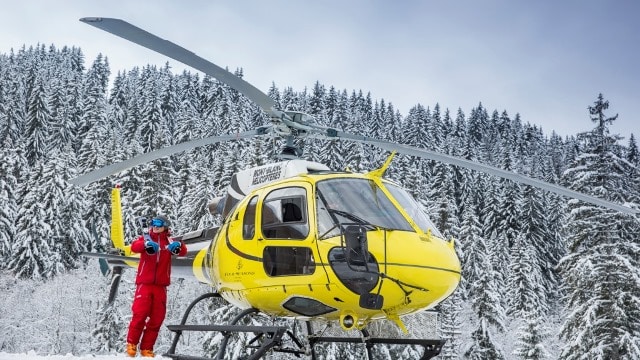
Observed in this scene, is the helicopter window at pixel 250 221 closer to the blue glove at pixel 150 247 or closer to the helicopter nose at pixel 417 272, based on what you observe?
the blue glove at pixel 150 247

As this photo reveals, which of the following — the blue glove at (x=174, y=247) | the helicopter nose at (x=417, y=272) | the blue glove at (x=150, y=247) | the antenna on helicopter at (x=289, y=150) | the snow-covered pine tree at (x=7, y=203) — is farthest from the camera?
the snow-covered pine tree at (x=7, y=203)

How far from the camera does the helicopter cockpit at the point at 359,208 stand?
23.6ft

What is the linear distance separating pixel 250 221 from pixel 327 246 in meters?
1.58

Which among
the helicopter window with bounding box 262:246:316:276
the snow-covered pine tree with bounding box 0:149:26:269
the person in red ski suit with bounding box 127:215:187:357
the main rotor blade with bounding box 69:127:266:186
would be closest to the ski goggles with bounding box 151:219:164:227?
the person in red ski suit with bounding box 127:215:187:357

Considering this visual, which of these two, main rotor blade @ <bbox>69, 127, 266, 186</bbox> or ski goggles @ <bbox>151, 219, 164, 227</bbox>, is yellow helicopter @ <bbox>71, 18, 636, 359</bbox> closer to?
main rotor blade @ <bbox>69, 127, 266, 186</bbox>

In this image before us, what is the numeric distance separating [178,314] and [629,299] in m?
28.5

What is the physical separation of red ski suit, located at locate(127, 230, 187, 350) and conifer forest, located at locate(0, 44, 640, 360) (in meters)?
2.10

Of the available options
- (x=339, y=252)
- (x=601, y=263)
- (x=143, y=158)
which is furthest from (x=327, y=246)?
(x=601, y=263)

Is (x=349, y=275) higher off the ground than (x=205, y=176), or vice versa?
(x=205, y=176)

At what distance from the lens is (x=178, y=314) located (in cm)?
3997

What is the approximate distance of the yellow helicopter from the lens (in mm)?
6879

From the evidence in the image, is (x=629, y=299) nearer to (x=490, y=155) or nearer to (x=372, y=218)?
(x=372, y=218)

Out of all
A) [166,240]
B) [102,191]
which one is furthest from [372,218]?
[102,191]

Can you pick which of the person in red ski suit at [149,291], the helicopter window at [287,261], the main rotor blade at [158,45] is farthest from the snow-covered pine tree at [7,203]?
the main rotor blade at [158,45]
